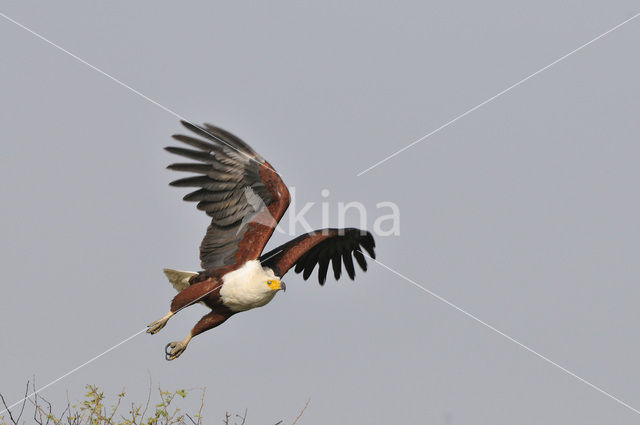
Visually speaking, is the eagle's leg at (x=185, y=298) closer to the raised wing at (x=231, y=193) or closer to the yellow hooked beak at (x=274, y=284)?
the raised wing at (x=231, y=193)

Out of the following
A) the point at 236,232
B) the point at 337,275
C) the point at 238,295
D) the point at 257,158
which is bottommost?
the point at 337,275

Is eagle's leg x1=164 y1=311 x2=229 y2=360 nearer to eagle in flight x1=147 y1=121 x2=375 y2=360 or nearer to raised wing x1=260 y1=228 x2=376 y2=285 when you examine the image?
eagle in flight x1=147 y1=121 x2=375 y2=360

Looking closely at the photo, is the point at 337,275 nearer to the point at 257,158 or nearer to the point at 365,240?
the point at 365,240

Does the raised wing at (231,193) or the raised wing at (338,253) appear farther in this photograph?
the raised wing at (338,253)

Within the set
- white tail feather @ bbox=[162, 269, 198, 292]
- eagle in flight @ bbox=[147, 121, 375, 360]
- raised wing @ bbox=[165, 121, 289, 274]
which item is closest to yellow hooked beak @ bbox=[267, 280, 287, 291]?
eagle in flight @ bbox=[147, 121, 375, 360]

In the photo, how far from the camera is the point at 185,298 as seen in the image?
339 inches

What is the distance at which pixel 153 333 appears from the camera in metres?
8.61

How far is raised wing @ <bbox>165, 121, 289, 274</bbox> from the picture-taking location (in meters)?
8.63

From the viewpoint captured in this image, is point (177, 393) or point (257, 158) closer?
point (177, 393)

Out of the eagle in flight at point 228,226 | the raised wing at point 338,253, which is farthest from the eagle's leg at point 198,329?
the raised wing at point 338,253

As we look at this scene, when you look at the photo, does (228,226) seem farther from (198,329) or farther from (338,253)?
(338,253)

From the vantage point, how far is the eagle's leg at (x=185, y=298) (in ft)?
28.1

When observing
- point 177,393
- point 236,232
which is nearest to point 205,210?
point 236,232

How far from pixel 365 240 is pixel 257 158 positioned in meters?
2.42
